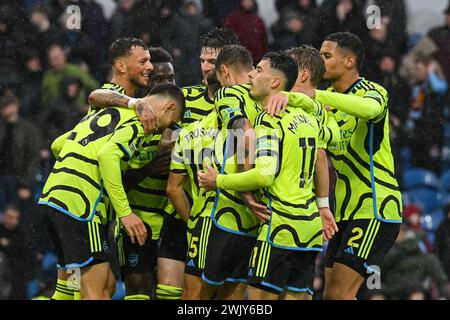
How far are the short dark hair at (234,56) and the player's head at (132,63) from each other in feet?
2.13

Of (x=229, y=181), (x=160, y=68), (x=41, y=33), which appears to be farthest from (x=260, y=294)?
(x=41, y=33)

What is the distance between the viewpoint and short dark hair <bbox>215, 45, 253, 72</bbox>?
300 inches

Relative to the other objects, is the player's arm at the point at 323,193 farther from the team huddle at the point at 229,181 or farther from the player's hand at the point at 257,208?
the player's hand at the point at 257,208

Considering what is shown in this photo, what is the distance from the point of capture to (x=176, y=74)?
36.1ft

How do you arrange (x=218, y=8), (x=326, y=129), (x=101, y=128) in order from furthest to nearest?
1. (x=218, y=8)
2. (x=101, y=128)
3. (x=326, y=129)

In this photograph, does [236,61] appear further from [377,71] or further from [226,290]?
[377,71]

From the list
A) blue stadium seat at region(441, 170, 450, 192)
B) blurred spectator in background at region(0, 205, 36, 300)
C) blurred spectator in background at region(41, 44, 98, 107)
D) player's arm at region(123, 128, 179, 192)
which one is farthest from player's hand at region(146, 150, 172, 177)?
blue stadium seat at region(441, 170, 450, 192)

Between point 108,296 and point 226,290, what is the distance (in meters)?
0.73

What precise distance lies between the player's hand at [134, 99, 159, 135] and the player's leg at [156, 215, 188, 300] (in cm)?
82

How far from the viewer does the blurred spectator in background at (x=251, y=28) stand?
1104cm

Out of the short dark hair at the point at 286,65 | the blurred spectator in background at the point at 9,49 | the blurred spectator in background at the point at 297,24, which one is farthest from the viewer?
the blurred spectator in background at the point at 9,49

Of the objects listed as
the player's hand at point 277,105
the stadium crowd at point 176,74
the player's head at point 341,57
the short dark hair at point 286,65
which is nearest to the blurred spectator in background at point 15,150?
the stadium crowd at point 176,74

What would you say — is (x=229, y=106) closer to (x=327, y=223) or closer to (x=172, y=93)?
(x=172, y=93)

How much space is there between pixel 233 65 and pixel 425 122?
4337mm
